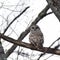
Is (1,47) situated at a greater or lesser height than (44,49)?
lesser

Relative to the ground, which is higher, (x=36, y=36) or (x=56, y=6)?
(x=56, y=6)

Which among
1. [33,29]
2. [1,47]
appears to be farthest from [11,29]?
[33,29]

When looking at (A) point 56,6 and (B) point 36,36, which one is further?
(B) point 36,36

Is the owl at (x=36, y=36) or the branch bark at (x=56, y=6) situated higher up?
the branch bark at (x=56, y=6)

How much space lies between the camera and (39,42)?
346 cm

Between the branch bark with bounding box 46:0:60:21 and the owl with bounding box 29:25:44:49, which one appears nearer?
the branch bark with bounding box 46:0:60:21

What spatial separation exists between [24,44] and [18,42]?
0.06 m

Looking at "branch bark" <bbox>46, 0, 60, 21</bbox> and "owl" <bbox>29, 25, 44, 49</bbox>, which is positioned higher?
"branch bark" <bbox>46, 0, 60, 21</bbox>

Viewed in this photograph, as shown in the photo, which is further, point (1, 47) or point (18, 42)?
point (1, 47)

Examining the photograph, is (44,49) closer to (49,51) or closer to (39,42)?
(49,51)

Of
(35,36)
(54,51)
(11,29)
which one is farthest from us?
(11,29)

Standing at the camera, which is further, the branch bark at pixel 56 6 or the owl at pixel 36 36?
the owl at pixel 36 36

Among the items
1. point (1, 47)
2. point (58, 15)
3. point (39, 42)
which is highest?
point (58, 15)

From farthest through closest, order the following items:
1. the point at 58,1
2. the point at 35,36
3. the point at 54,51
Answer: the point at 35,36, the point at 54,51, the point at 58,1
